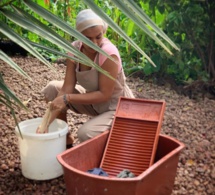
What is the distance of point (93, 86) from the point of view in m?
2.51

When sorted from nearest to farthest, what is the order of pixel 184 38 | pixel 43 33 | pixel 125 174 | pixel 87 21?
pixel 43 33 → pixel 125 174 → pixel 87 21 → pixel 184 38

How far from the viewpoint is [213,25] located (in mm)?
3705

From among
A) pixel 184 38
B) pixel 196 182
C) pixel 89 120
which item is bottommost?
pixel 196 182

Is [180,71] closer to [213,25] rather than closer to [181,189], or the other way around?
[213,25]

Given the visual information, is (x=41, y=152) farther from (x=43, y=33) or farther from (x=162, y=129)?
(x=43, y=33)

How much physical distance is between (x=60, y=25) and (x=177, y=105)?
249 centimetres

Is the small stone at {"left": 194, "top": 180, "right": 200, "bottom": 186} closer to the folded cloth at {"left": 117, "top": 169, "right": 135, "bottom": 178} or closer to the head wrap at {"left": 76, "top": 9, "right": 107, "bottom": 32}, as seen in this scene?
the folded cloth at {"left": 117, "top": 169, "right": 135, "bottom": 178}

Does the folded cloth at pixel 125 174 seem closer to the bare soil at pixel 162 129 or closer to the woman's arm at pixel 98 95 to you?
the bare soil at pixel 162 129

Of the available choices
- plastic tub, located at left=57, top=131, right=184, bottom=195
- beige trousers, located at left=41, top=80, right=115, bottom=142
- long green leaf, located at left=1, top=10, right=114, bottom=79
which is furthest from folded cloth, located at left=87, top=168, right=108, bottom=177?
long green leaf, located at left=1, top=10, right=114, bottom=79

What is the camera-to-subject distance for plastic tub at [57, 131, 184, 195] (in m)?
1.87

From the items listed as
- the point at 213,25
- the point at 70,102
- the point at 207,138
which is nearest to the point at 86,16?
the point at 70,102

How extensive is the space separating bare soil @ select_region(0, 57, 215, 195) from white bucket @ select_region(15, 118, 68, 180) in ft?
0.19

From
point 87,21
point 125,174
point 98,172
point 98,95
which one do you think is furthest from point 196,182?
point 87,21

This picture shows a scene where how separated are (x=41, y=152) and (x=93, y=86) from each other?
47cm
